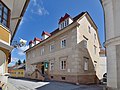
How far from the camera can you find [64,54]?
63.8ft

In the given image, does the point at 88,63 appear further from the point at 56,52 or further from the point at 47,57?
the point at 47,57

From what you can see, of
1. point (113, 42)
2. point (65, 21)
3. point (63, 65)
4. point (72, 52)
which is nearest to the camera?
point (113, 42)

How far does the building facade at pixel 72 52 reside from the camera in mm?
17453

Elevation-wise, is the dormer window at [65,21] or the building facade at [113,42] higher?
the dormer window at [65,21]

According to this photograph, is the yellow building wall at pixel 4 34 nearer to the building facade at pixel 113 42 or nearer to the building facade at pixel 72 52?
the building facade at pixel 113 42

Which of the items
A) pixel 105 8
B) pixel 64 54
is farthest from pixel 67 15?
pixel 105 8

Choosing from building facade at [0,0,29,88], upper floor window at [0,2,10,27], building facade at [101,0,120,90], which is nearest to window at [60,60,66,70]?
building facade at [101,0,120,90]

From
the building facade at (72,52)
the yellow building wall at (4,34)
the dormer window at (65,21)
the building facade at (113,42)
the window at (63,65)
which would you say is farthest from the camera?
the dormer window at (65,21)

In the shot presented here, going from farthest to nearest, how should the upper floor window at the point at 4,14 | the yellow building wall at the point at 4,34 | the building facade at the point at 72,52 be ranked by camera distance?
the building facade at the point at 72,52
the upper floor window at the point at 4,14
the yellow building wall at the point at 4,34

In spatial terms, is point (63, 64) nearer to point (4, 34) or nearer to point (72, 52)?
point (72, 52)

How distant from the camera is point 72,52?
1792cm

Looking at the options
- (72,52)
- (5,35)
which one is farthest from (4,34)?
(72,52)

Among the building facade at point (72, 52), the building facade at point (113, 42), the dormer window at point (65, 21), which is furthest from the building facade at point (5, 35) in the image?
the dormer window at point (65, 21)

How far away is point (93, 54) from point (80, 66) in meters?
5.75
